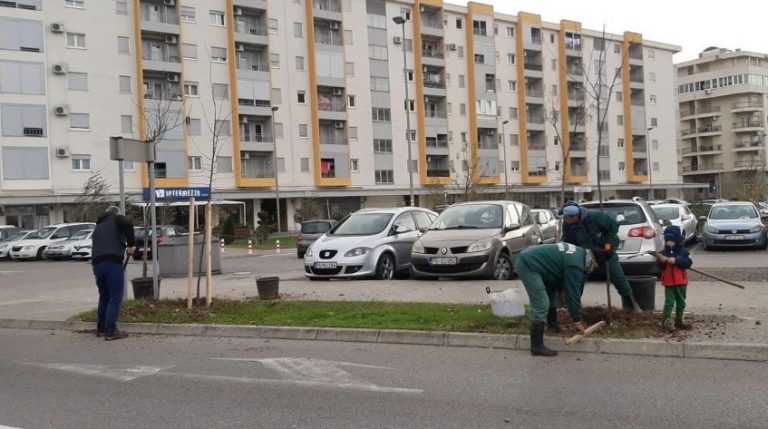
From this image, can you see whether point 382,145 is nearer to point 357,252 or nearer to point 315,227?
point 315,227

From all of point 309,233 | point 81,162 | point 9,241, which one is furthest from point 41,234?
point 81,162

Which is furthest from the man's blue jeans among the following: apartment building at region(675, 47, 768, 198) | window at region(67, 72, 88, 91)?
apartment building at region(675, 47, 768, 198)

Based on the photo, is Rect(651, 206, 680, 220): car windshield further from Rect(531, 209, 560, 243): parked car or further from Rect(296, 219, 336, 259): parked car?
Rect(296, 219, 336, 259): parked car

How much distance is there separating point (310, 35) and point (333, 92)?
522 centimetres

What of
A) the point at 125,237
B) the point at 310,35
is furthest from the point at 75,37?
the point at 125,237

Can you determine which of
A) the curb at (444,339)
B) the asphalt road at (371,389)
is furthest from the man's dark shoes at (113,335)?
the asphalt road at (371,389)

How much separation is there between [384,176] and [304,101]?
1026cm

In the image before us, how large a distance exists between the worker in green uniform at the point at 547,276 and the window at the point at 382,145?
5533 cm

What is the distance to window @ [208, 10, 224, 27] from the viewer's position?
177ft

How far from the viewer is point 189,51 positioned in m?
52.9

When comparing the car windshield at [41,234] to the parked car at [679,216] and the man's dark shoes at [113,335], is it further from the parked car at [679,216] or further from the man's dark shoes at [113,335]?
the parked car at [679,216]

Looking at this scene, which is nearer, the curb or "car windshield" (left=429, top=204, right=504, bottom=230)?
the curb

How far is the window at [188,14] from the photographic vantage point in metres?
52.7

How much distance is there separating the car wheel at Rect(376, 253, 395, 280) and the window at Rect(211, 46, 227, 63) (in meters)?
43.2
